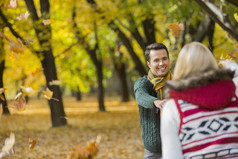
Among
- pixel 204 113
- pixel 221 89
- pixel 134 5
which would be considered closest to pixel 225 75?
pixel 221 89

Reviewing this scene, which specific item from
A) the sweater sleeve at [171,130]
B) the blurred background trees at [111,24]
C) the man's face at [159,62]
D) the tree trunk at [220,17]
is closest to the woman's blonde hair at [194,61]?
the sweater sleeve at [171,130]

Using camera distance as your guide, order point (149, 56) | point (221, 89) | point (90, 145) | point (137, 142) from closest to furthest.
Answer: point (221, 89)
point (90, 145)
point (149, 56)
point (137, 142)

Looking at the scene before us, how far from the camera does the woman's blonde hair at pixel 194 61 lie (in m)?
1.72

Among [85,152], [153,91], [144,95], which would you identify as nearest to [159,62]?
[153,91]

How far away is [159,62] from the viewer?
9.20 ft

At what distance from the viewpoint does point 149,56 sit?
2.91 metres

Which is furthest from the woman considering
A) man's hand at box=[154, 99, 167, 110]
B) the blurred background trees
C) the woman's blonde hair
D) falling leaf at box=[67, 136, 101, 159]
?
the blurred background trees

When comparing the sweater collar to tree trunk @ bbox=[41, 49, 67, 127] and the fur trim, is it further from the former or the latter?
tree trunk @ bbox=[41, 49, 67, 127]

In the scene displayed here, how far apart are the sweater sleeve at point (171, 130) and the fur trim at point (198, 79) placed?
105 mm

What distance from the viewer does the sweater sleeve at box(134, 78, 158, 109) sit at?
244cm

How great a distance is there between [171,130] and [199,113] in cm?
18

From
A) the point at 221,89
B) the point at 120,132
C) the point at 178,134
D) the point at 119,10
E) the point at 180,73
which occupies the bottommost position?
the point at 120,132

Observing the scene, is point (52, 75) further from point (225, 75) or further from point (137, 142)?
point (225, 75)

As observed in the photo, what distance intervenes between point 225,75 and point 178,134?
1.38 ft
